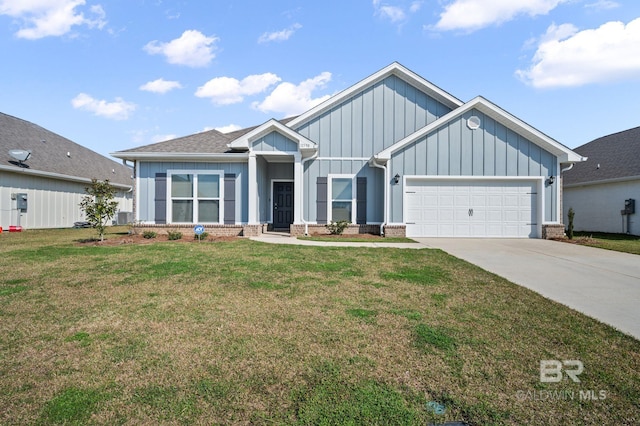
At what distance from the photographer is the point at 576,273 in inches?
255

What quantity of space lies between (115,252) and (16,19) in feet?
32.3

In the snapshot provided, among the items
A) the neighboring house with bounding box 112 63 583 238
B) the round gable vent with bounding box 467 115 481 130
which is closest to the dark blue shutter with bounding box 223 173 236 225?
the neighboring house with bounding box 112 63 583 238

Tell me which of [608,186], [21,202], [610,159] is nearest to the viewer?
[21,202]

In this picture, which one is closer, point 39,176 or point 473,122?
point 473,122

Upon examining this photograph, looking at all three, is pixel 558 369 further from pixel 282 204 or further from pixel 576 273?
pixel 282 204

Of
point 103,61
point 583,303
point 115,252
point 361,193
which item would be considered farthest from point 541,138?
point 103,61

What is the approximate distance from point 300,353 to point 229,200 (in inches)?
422

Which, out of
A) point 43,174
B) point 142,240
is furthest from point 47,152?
point 142,240

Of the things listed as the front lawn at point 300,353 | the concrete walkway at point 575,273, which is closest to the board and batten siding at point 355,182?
the concrete walkway at point 575,273

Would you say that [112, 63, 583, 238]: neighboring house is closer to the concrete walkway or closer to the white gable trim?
the white gable trim

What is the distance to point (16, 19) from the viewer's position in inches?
454

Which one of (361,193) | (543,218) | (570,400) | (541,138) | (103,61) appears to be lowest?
(570,400)

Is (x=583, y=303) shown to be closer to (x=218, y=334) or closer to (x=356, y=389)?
(x=356, y=389)

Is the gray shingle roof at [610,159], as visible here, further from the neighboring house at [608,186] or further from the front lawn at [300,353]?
the front lawn at [300,353]
